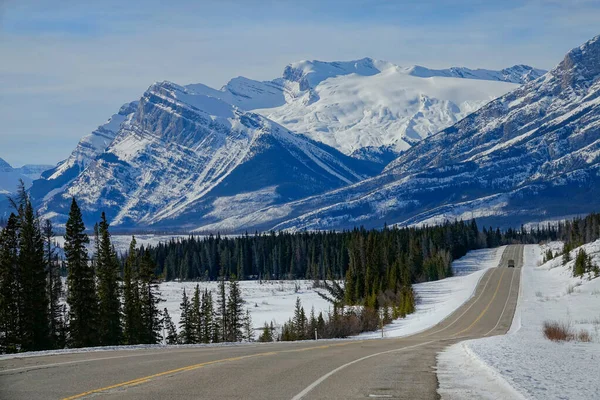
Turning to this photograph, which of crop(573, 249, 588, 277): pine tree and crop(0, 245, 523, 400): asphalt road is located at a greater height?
crop(573, 249, 588, 277): pine tree

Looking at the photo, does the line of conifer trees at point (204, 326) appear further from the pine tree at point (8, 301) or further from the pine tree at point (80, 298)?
the pine tree at point (8, 301)

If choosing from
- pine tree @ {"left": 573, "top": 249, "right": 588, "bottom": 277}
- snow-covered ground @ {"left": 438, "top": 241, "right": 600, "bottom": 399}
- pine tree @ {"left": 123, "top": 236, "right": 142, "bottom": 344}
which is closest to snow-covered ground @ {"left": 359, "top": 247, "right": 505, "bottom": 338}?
pine tree @ {"left": 573, "top": 249, "right": 588, "bottom": 277}

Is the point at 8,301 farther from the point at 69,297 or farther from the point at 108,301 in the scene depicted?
the point at 108,301

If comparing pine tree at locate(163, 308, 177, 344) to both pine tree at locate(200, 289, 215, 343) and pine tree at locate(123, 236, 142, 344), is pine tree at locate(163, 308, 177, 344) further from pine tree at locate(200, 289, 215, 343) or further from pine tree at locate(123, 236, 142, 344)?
pine tree at locate(123, 236, 142, 344)

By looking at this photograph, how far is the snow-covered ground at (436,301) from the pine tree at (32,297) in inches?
852

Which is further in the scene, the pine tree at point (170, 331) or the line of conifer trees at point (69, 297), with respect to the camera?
the pine tree at point (170, 331)

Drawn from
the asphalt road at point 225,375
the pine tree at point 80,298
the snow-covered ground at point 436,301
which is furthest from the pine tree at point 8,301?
the snow-covered ground at point 436,301

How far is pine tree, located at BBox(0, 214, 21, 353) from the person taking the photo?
152 ft

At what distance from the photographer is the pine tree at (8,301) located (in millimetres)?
46219

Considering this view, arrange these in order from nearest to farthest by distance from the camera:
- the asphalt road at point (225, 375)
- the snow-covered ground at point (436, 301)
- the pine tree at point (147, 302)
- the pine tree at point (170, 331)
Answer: the asphalt road at point (225, 375) < the pine tree at point (147, 302) < the snow-covered ground at point (436, 301) < the pine tree at point (170, 331)

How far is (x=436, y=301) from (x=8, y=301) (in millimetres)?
64136

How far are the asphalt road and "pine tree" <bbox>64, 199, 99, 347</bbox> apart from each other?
81.4 ft

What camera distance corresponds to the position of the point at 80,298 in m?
52.6

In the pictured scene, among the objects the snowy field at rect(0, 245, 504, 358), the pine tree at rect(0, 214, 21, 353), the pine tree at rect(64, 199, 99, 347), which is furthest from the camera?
the snowy field at rect(0, 245, 504, 358)
